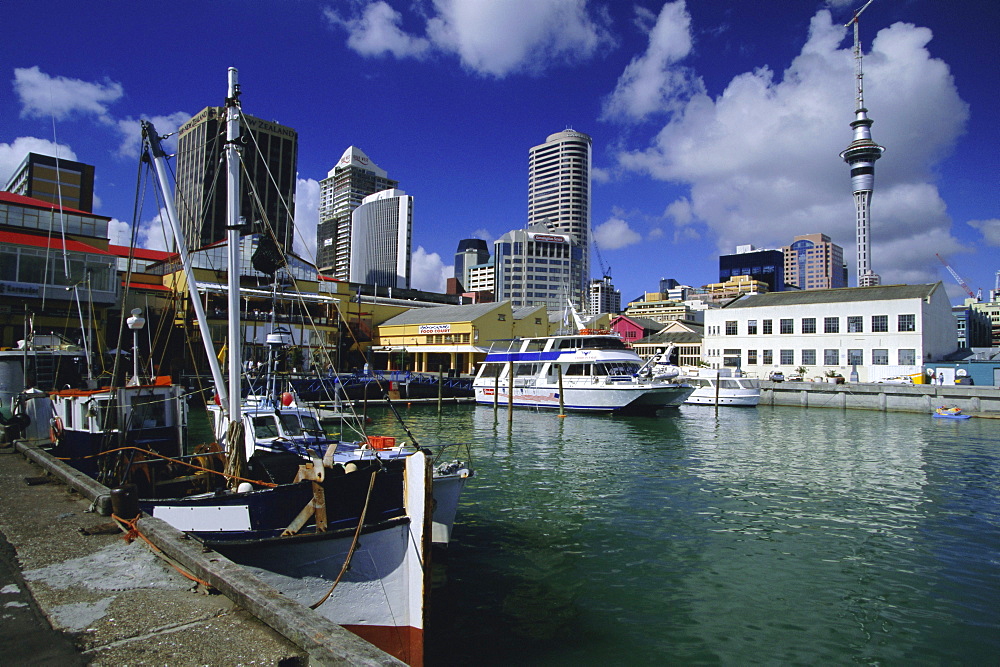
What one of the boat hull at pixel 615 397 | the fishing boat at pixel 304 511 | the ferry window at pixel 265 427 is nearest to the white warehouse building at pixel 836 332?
the boat hull at pixel 615 397

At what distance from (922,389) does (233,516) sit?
Answer: 49.5 m

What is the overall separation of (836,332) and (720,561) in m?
54.6

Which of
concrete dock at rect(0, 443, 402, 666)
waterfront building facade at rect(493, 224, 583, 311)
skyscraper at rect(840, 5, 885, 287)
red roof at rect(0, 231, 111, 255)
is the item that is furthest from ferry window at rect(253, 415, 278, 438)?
waterfront building facade at rect(493, 224, 583, 311)

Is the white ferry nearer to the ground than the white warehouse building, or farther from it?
nearer to the ground

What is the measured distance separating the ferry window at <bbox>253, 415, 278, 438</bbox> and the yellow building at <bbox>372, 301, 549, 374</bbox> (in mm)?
45245

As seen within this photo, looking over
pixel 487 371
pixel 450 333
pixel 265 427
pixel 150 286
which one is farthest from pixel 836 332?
pixel 150 286

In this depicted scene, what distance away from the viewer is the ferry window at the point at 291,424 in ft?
41.4

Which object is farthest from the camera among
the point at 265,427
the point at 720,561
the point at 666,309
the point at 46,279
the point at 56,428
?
the point at 666,309

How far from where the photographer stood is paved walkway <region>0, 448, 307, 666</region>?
14.8ft

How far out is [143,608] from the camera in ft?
17.5

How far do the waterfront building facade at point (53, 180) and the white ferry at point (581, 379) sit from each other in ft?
228

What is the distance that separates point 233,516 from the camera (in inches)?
354

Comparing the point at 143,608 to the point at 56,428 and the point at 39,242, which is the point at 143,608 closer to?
the point at 56,428

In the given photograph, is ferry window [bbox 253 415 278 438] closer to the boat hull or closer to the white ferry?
the white ferry
